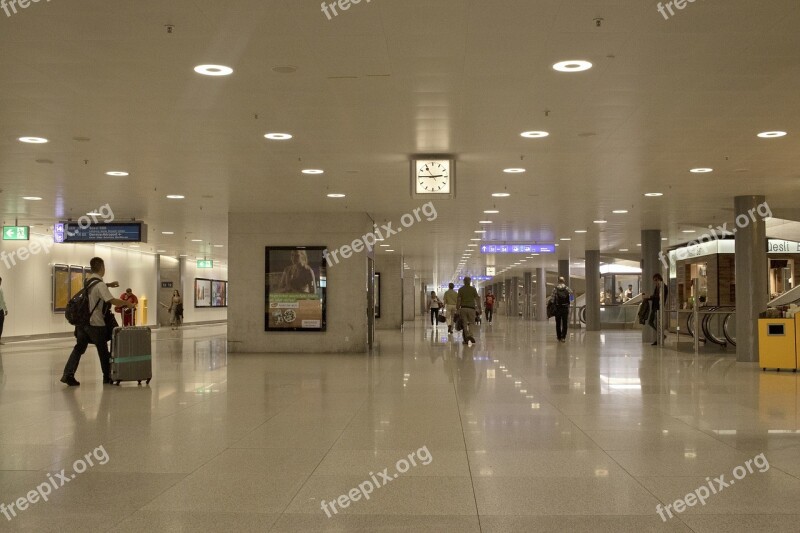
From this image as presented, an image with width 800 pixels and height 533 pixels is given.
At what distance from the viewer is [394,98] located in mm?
9242

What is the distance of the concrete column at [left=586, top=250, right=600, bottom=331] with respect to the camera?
114 ft

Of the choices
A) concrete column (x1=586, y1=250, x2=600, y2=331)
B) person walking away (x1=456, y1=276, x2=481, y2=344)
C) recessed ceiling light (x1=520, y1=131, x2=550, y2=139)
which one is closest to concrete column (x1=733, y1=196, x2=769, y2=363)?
person walking away (x1=456, y1=276, x2=481, y2=344)

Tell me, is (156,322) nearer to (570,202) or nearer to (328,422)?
(570,202)

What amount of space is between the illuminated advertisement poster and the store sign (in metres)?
18.2

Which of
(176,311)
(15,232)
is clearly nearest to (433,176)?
(15,232)

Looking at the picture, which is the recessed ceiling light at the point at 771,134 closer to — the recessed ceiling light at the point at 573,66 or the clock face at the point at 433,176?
the recessed ceiling light at the point at 573,66

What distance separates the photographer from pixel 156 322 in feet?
134

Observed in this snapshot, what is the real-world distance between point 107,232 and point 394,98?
46.8ft

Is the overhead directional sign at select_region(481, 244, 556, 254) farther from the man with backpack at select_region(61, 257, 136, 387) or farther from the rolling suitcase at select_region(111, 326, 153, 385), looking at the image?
the man with backpack at select_region(61, 257, 136, 387)

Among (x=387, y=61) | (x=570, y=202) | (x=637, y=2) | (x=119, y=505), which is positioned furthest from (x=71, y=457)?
(x=570, y=202)

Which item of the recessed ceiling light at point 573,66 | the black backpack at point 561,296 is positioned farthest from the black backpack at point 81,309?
the black backpack at point 561,296

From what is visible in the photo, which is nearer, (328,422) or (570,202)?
(328,422)

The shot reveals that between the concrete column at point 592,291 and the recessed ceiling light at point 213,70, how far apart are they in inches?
1121

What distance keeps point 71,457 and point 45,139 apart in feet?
21.1
